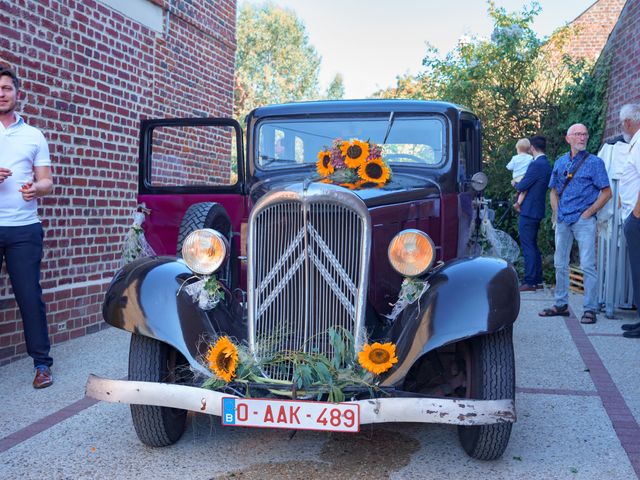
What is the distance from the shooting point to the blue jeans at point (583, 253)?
647 centimetres

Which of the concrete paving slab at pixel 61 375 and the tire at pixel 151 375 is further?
the concrete paving slab at pixel 61 375

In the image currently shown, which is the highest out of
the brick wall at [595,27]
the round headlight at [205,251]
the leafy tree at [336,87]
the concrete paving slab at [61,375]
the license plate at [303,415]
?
the leafy tree at [336,87]

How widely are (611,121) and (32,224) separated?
7761 millimetres

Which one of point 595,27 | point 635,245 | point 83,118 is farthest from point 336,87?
point 635,245

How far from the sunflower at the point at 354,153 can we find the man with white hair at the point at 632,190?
2.70 metres

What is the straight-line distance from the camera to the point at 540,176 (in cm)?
845

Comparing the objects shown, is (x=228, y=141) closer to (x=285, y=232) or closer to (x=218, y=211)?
(x=218, y=211)

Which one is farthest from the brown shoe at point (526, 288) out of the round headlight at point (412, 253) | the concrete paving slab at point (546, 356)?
the round headlight at point (412, 253)

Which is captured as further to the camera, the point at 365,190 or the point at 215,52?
the point at 215,52

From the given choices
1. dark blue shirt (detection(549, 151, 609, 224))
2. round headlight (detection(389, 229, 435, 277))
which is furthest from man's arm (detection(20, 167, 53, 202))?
dark blue shirt (detection(549, 151, 609, 224))

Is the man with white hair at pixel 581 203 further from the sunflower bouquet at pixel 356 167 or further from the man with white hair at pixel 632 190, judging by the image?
the sunflower bouquet at pixel 356 167

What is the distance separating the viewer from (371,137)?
4523 millimetres

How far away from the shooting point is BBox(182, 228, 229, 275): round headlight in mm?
3316

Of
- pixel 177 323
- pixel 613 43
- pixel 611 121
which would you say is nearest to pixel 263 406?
pixel 177 323
